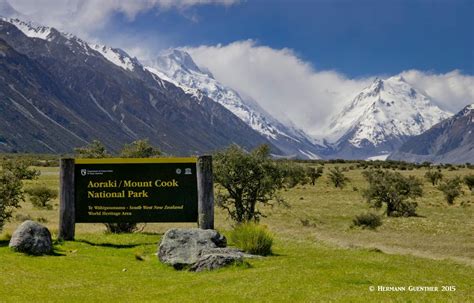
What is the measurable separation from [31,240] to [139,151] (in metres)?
20.7

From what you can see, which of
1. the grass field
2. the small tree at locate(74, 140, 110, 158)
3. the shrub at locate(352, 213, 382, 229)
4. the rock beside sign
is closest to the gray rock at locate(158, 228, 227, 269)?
the rock beside sign

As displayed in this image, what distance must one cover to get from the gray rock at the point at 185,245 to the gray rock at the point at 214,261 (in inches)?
26.9

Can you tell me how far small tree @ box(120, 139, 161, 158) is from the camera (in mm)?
43031

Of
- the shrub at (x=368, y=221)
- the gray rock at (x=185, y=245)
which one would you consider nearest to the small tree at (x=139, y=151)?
the shrub at (x=368, y=221)

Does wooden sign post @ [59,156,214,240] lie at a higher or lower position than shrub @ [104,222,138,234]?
higher

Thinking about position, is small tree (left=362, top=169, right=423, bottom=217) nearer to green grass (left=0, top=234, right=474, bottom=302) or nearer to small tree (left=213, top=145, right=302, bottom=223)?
small tree (left=213, top=145, right=302, bottom=223)

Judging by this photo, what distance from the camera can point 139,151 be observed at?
144ft

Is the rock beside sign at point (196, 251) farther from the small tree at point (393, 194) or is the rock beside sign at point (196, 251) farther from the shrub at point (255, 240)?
the small tree at point (393, 194)

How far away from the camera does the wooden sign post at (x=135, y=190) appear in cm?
2973

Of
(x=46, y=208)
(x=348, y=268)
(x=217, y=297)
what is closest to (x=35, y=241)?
(x=217, y=297)

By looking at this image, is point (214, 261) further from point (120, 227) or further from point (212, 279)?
point (120, 227)

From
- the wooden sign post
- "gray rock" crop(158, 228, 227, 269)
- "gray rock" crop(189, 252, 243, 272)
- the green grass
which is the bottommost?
the green grass

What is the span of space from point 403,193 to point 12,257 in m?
45.4

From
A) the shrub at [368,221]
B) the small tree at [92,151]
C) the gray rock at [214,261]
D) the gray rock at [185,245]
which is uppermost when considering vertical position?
the small tree at [92,151]
